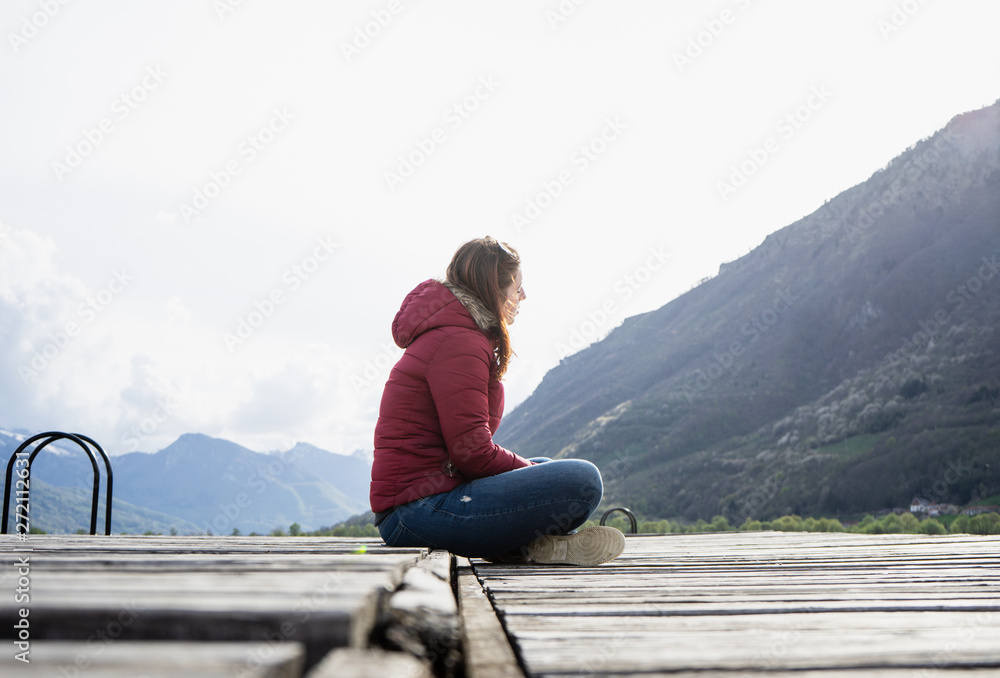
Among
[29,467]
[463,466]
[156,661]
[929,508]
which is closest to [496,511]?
[463,466]

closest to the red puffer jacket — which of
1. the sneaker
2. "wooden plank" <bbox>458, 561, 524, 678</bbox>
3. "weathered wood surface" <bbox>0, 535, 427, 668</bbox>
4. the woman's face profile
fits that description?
the woman's face profile

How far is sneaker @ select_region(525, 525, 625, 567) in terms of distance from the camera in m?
2.30

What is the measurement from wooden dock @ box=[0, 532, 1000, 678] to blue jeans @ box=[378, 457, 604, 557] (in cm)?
A: 60

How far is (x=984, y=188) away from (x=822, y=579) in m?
68.8

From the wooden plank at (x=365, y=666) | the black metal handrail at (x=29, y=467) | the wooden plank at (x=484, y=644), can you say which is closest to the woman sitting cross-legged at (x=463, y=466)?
the wooden plank at (x=484, y=644)

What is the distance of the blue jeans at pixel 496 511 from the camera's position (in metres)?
2.21

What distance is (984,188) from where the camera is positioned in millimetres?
56375

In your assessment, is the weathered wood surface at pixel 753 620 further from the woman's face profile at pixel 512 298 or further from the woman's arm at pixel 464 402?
the woman's face profile at pixel 512 298

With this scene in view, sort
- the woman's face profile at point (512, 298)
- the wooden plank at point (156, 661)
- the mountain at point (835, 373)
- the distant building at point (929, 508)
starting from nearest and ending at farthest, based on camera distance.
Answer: the wooden plank at point (156, 661)
the woman's face profile at point (512, 298)
the distant building at point (929, 508)
the mountain at point (835, 373)

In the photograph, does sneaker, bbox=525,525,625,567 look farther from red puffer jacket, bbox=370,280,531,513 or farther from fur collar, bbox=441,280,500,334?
fur collar, bbox=441,280,500,334

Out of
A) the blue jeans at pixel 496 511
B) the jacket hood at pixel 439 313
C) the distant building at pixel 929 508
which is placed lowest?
the distant building at pixel 929 508

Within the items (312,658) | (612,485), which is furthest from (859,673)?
(612,485)

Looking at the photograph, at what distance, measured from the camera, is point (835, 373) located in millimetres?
57750

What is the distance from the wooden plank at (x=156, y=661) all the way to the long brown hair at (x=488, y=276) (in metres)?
1.84
